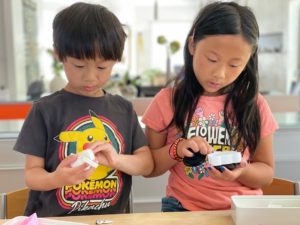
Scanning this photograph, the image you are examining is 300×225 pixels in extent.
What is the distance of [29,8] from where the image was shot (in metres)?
4.41

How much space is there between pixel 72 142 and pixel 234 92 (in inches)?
20.4

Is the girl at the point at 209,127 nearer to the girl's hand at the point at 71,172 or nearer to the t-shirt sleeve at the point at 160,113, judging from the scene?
the t-shirt sleeve at the point at 160,113

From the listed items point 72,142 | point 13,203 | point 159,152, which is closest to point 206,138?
point 159,152

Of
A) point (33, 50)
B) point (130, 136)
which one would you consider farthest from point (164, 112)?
point (33, 50)

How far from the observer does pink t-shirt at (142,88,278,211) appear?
110cm

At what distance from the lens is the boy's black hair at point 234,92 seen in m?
1.02

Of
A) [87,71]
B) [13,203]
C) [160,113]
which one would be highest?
[87,71]

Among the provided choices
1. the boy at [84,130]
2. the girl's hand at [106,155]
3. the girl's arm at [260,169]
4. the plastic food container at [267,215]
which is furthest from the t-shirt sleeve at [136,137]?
the plastic food container at [267,215]

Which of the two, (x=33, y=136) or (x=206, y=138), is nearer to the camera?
(x=33, y=136)

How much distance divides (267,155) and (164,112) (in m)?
0.35

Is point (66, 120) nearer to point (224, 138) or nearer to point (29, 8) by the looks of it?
point (224, 138)

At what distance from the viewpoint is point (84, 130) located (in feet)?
3.28

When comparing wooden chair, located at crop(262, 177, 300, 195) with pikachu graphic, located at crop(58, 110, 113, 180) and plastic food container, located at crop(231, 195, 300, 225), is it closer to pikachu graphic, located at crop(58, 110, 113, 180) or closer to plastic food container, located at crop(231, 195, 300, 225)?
plastic food container, located at crop(231, 195, 300, 225)

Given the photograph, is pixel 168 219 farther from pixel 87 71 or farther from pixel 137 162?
pixel 87 71
